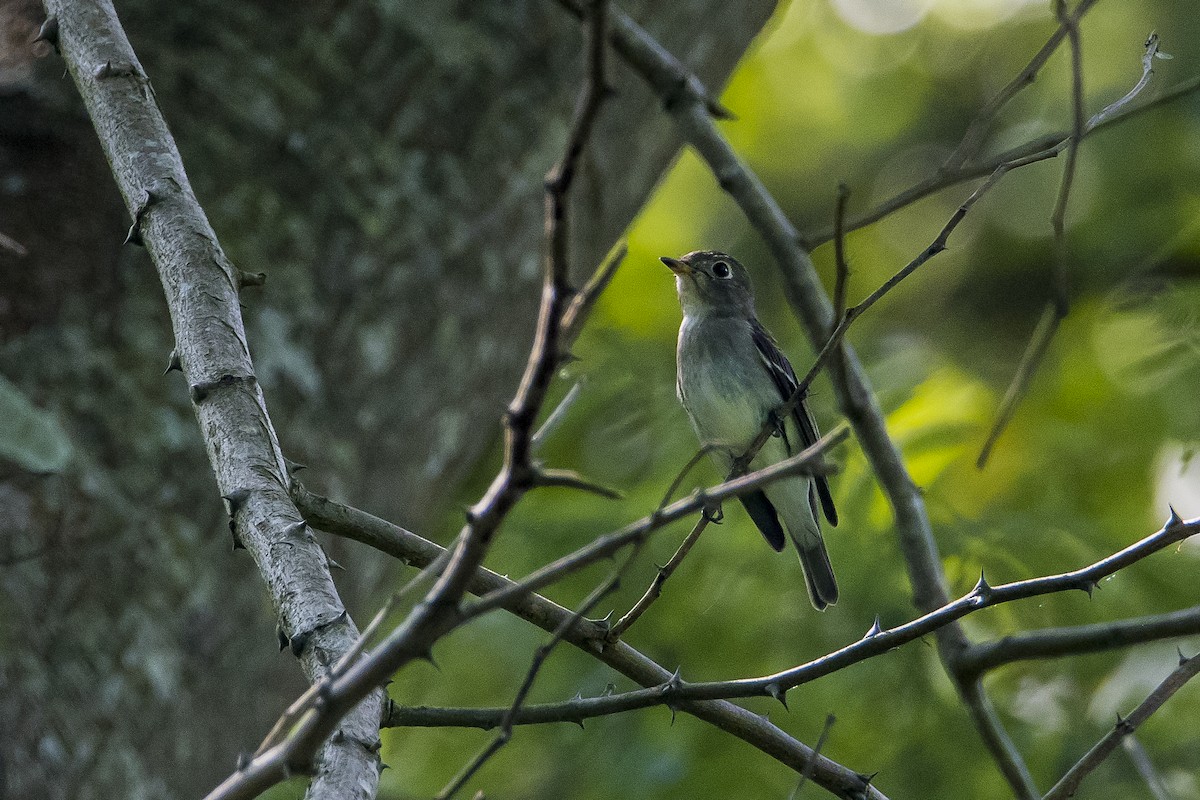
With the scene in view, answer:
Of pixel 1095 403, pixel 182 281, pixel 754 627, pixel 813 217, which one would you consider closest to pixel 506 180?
pixel 754 627

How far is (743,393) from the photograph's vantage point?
5.30 m

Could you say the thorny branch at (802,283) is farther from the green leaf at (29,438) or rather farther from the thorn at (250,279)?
the green leaf at (29,438)

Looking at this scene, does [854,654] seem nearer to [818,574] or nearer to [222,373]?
[222,373]

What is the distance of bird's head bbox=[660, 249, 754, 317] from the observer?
563 centimetres

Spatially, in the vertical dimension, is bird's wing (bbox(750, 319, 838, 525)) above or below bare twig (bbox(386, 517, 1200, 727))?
above

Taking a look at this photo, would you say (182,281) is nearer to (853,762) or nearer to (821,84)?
(853,762)

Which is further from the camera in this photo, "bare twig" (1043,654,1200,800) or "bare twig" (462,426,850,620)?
"bare twig" (1043,654,1200,800)

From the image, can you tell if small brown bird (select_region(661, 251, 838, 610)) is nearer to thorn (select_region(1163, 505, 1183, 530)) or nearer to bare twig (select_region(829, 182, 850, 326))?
bare twig (select_region(829, 182, 850, 326))

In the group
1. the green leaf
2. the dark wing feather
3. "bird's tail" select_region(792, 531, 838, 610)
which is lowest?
the green leaf

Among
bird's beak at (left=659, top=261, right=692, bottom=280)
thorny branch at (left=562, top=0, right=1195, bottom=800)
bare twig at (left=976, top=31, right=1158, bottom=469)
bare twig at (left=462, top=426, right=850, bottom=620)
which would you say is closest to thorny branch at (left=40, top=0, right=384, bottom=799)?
bare twig at (left=462, top=426, right=850, bottom=620)

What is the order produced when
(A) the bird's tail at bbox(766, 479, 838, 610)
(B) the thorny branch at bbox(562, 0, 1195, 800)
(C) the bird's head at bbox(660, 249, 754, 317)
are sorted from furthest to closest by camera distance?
(C) the bird's head at bbox(660, 249, 754, 317) → (A) the bird's tail at bbox(766, 479, 838, 610) → (B) the thorny branch at bbox(562, 0, 1195, 800)

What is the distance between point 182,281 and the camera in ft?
7.04

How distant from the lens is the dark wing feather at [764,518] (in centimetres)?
497

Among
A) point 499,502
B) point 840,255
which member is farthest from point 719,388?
point 499,502
